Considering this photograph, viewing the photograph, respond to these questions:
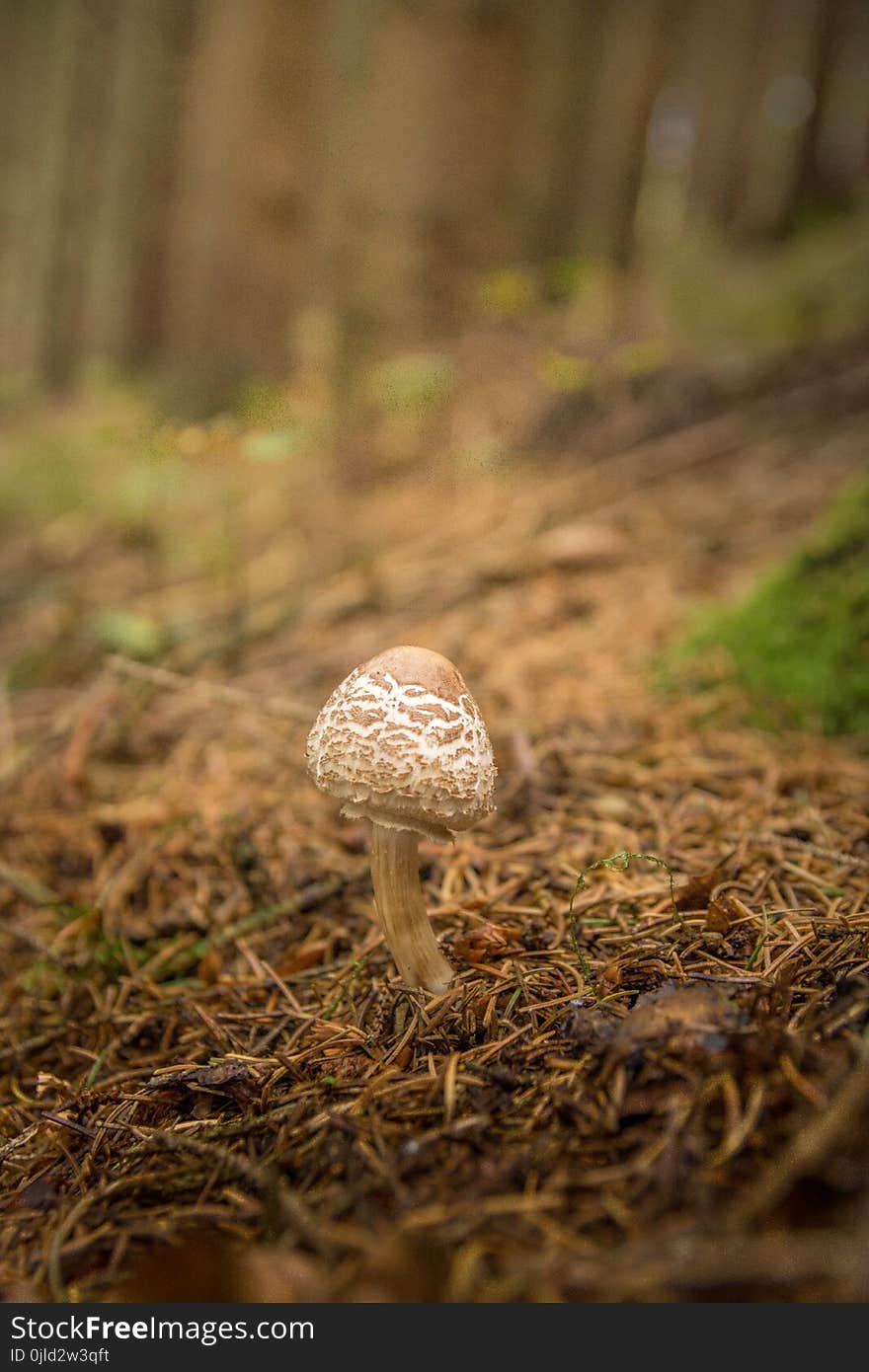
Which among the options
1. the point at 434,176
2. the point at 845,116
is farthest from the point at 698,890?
the point at 845,116

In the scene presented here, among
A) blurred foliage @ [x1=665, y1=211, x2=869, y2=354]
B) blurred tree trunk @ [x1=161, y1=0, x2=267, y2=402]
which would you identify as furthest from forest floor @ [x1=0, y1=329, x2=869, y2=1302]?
blurred tree trunk @ [x1=161, y1=0, x2=267, y2=402]

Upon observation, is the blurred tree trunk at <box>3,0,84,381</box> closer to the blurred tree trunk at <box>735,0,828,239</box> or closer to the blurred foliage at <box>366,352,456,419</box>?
the blurred foliage at <box>366,352,456,419</box>

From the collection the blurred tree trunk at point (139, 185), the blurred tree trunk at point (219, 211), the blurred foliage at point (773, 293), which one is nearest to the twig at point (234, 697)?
the blurred foliage at point (773, 293)

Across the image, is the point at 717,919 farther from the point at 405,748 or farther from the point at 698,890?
the point at 405,748

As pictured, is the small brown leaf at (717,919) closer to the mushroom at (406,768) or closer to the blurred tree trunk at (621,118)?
the mushroom at (406,768)

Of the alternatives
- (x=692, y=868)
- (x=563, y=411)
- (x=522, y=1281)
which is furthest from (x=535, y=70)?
(x=522, y=1281)

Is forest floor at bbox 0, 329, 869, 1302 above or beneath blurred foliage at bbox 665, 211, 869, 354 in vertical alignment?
beneath
